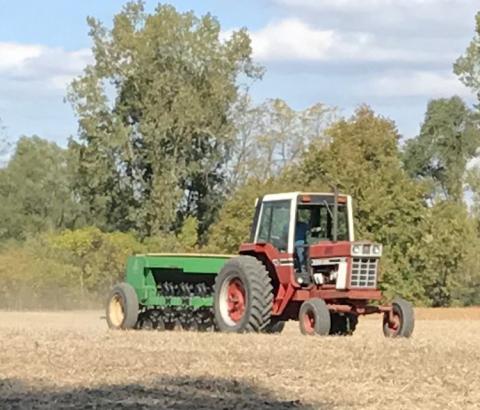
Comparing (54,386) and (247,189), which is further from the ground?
(247,189)

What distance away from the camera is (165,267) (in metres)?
22.5

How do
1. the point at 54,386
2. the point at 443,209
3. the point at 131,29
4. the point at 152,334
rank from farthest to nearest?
the point at 131,29, the point at 443,209, the point at 152,334, the point at 54,386

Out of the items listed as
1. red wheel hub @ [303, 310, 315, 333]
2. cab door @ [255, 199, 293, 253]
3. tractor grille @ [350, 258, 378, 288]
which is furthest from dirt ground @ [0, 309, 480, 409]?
cab door @ [255, 199, 293, 253]

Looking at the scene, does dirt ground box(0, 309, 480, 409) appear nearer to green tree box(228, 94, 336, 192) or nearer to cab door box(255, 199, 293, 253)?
cab door box(255, 199, 293, 253)

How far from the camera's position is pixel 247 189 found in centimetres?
4475

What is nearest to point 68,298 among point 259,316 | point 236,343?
point 259,316

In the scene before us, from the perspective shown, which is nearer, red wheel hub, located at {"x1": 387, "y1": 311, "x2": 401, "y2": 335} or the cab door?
red wheel hub, located at {"x1": 387, "y1": 311, "x2": 401, "y2": 335}

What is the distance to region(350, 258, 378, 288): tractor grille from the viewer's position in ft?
64.7

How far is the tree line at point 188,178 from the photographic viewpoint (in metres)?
44.1

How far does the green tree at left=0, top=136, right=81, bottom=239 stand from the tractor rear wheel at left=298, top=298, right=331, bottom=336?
157 feet

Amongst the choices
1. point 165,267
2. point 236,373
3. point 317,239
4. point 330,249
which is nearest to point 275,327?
point 317,239

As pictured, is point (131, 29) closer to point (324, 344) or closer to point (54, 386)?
point (324, 344)

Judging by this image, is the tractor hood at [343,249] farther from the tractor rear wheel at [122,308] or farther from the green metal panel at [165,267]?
the tractor rear wheel at [122,308]

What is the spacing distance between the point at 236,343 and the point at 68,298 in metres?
24.7
